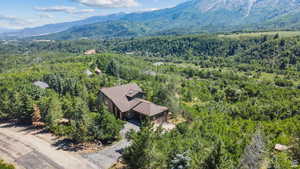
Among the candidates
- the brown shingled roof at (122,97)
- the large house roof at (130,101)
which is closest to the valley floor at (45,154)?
the large house roof at (130,101)

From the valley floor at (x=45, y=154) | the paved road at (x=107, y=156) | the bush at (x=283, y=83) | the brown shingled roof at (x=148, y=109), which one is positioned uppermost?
the brown shingled roof at (x=148, y=109)

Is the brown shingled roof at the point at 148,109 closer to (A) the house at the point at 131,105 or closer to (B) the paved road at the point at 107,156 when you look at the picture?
(A) the house at the point at 131,105

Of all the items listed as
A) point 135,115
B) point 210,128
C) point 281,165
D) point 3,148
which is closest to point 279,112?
point 210,128

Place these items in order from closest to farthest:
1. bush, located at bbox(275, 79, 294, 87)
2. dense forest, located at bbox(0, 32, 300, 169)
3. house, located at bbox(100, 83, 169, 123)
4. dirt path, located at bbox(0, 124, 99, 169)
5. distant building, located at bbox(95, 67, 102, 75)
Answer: dense forest, located at bbox(0, 32, 300, 169) < dirt path, located at bbox(0, 124, 99, 169) < house, located at bbox(100, 83, 169, 123) < bush, located at bbox(275, 79, 294, 87) < distant building, located at bbox(95, 67, 102, 75)

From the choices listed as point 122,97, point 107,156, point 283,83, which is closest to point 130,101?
point 122,97

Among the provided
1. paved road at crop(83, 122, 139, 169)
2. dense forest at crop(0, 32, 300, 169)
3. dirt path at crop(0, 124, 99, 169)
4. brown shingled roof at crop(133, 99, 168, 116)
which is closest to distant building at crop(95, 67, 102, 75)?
dense forest at crop(0, 32, 300, 169)

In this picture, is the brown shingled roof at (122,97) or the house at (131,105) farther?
the brown shingled roof at (122,97)

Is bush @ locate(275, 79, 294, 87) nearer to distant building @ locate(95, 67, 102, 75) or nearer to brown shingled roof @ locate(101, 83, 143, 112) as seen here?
brown shingled roof @ locate(101, 83, 143, 112)
